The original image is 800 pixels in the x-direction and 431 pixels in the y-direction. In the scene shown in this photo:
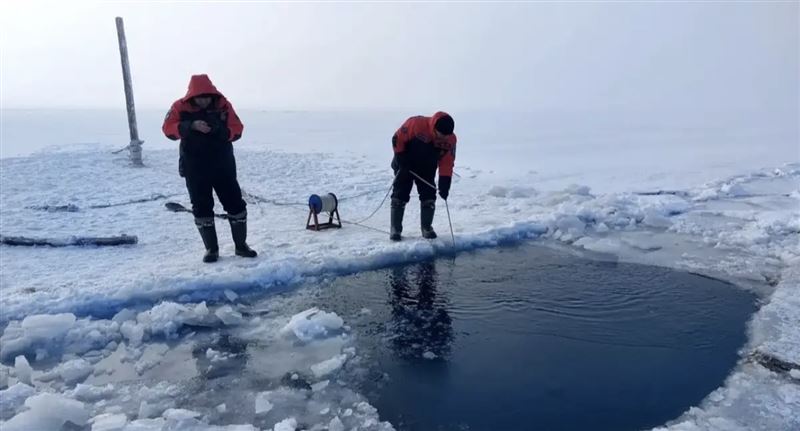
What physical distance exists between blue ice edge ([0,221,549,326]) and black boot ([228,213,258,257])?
0.57 m

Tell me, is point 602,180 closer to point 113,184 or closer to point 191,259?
point 191,259

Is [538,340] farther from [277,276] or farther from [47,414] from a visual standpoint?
[47,414]

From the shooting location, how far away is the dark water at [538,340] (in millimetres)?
3359

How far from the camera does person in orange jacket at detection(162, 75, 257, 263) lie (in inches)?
214

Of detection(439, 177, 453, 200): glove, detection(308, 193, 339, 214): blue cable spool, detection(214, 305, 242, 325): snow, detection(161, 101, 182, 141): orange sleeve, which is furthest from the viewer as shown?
detection(308, 193, 339, 214): blue cable spool

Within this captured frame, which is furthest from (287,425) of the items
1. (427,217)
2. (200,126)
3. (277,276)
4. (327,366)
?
(427,217)

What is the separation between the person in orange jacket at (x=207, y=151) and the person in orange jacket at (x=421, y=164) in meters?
1.83

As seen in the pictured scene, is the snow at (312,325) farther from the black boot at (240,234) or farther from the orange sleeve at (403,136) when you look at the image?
the orange sleeve at (403,136)

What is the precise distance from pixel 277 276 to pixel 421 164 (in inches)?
90.0

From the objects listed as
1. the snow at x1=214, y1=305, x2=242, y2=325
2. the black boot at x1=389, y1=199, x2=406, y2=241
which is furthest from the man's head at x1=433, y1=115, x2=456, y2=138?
the snow at x1=214, y1=305, x2=242, y2=325

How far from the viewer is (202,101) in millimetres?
5543

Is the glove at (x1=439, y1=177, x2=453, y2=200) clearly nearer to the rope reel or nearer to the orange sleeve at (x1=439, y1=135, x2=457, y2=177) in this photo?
the orange sleeve at (x1=439, y1=135, x2=457, y2=177)

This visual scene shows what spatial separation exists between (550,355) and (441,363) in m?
0.79

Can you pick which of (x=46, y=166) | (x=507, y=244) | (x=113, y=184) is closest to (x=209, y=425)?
(x=507, y=244)
